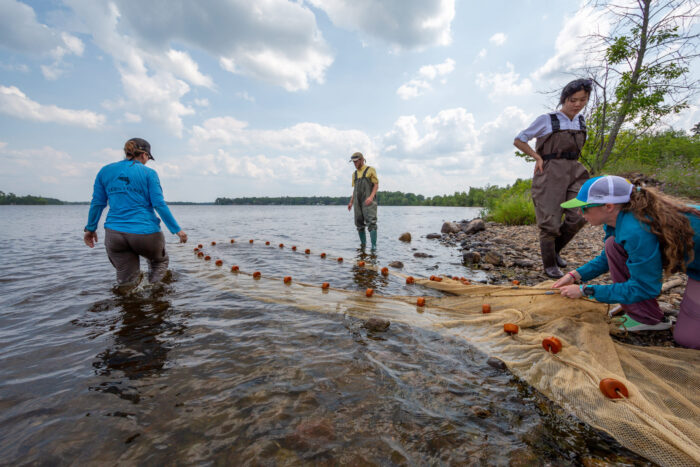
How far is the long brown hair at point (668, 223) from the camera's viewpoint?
8.00ft

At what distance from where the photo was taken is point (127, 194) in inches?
187

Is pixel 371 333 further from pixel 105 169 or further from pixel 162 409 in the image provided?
pixel 105 169

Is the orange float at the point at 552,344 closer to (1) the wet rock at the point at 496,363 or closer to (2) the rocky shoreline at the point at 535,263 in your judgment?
(1) the wet rock at the point at 496,363

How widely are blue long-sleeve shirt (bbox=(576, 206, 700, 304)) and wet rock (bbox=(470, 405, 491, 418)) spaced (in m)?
1.70

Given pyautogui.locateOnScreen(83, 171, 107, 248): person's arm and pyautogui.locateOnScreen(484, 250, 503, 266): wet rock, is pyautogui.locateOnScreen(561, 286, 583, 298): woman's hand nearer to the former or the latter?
pyautogui.locateOnScreen(484, 250, 503, 266): wet rock

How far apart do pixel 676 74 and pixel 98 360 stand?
1511 centimetres

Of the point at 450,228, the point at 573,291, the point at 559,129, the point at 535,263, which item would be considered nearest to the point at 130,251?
the point at 573,291

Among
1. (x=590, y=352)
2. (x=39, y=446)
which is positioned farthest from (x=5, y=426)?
(x=590, y=352)

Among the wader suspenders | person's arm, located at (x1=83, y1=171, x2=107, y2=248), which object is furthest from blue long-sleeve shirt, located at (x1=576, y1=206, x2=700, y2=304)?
person's arm, located at (x1=83, y1=171, x2=107, y2=248)

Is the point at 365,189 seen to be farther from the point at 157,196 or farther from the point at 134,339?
the point at 134,339

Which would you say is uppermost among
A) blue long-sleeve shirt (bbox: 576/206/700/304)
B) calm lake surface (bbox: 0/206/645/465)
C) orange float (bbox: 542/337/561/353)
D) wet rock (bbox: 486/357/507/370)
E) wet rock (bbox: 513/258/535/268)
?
blue long-sleeve shirt (bbox: 576/206/700/304)

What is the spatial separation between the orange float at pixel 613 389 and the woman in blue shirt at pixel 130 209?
534 centimetres

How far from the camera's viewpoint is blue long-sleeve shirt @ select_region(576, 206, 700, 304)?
2525mm

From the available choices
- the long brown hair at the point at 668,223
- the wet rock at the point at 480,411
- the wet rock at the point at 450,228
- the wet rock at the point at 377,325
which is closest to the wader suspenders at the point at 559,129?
the long brown hair at the point at 668,223
